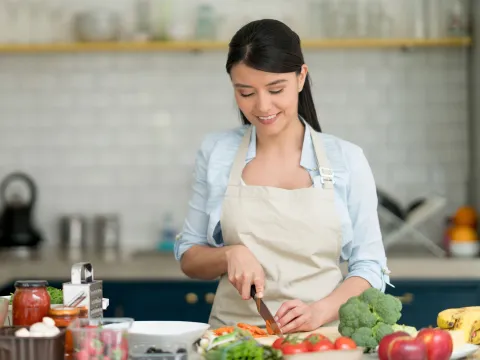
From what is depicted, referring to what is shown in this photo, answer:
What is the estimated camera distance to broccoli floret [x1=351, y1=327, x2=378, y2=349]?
7.95ft

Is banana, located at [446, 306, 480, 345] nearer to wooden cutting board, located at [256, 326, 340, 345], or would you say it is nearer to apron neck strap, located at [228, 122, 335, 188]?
wooden cutting board, located at [256, 326, 340, 345]

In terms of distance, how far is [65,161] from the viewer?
6.07m

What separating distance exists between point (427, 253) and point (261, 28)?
2.84 meters

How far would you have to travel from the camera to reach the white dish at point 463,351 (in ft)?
7.71

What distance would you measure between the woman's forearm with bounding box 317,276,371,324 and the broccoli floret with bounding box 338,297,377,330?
0.35m

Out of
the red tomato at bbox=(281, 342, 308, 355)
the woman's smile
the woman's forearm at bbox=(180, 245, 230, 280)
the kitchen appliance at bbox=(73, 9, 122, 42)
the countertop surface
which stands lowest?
the countertop surface

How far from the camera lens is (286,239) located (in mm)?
3061

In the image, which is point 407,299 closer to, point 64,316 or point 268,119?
point 268,119

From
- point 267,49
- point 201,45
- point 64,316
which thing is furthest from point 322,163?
point 201,45

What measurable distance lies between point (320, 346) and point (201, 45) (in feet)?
12.6

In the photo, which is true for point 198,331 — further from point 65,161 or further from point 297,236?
point 65,161

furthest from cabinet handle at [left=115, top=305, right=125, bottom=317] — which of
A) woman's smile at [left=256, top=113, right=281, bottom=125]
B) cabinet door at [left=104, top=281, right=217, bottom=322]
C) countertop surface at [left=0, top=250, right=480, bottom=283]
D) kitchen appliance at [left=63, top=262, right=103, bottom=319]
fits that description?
kitchen appliance at [left=63, top=262, right=103, bottom=319]

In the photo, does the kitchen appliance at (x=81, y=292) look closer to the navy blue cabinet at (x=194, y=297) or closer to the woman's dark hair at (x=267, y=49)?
the woman's dark hair at (x=267, y=49)

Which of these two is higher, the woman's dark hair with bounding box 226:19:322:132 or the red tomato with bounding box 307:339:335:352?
the woman's dark hair with bounding box 226:19:322:132
